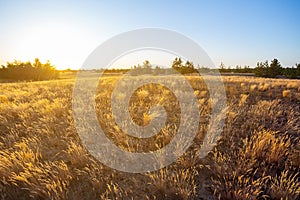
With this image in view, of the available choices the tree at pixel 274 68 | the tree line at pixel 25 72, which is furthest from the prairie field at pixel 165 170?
the tree at pixel 274 68

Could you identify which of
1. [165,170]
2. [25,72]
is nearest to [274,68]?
[165,170]

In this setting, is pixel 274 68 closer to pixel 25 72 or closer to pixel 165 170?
pixel 165 170

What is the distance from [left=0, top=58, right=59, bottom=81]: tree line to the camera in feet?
135

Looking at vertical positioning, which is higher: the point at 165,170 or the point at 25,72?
the point at 25,72

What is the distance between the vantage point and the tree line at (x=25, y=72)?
4116 centimetres

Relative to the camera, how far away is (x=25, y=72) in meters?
41.4

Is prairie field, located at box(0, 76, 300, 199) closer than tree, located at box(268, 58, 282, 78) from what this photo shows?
Yes

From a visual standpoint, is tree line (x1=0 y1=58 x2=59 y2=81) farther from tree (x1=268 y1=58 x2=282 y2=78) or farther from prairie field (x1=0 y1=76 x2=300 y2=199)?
tree (x1=268 y1=58 x2=282 y2=78)

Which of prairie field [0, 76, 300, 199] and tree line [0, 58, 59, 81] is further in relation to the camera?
tree line [0, 58, 59, 81]

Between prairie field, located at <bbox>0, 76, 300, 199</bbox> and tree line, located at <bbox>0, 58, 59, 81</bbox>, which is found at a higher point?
tree line, located at <bbox>0, 58, 59, 81</bbox>

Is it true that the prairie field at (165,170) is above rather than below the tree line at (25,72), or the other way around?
below

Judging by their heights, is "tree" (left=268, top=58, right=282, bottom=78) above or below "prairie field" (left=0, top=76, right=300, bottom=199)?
above

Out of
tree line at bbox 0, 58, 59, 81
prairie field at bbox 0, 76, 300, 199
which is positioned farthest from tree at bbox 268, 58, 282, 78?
tree line at bbox 0, 58, 59, 81

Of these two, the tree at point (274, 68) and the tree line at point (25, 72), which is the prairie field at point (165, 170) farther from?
the tree at point (274, 68)
